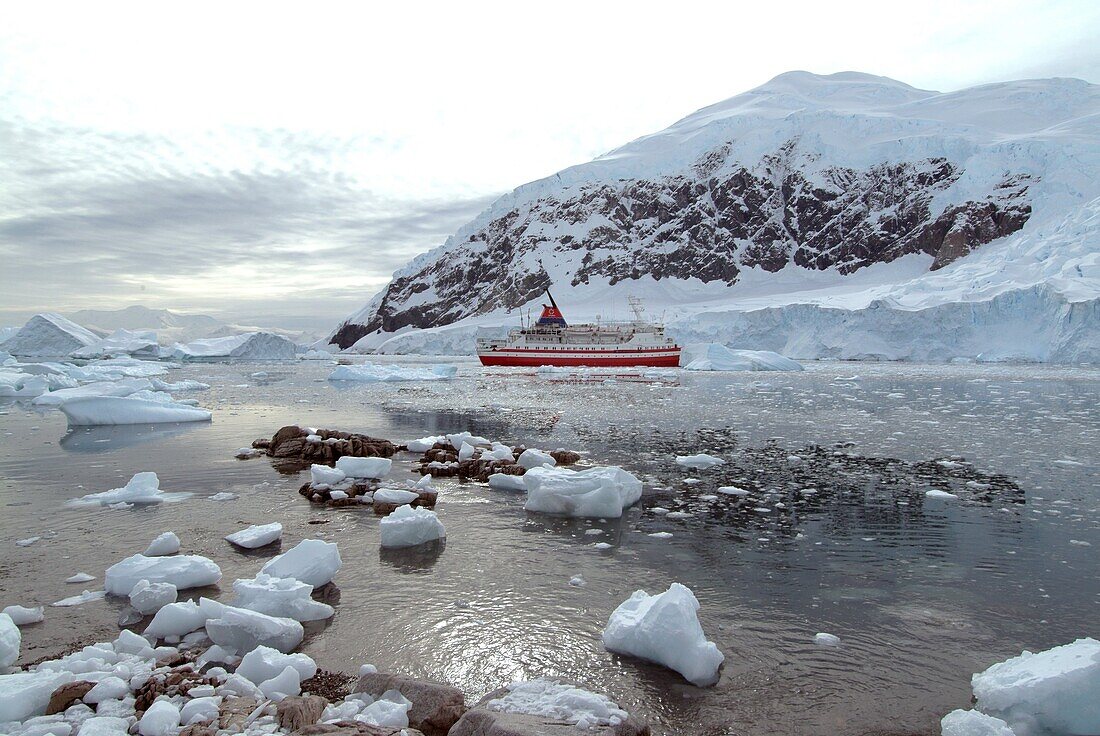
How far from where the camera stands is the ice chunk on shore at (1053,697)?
365cm

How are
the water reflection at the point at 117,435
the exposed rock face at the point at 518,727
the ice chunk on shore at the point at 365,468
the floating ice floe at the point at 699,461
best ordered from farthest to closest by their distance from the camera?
the water reflection at the point at 117,435
the floating ice floe at the point at 699,461
the ice chunk on shore at the point at 365,468
the exposed rock face at the point at 518,727

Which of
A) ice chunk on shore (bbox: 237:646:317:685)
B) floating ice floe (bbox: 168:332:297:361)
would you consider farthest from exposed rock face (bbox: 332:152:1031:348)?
ice chunk on shore (bbox: 237:646:317:685)

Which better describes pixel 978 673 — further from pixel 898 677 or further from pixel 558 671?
pixel 558 671

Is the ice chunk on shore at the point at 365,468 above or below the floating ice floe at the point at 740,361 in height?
above

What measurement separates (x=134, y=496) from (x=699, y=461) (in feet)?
27.2

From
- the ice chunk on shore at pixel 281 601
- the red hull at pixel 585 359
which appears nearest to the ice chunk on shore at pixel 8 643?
the ice chunk on shore at pixel 281 601

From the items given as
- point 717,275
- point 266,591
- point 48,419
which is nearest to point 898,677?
point 266,591

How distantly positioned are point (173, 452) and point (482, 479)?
666 cm

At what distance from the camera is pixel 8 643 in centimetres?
419

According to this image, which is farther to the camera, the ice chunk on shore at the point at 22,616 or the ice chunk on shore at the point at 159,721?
the ice chunk on shore at the point at 22,616

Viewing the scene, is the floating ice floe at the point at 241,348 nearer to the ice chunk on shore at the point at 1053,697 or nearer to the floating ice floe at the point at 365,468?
the floating ice floe at the point at 365,468

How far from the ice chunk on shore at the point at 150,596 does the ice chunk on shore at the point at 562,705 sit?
3.10 meters

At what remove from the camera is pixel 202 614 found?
15.8 feet

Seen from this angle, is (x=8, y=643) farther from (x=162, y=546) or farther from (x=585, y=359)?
(x=585, y=359)
